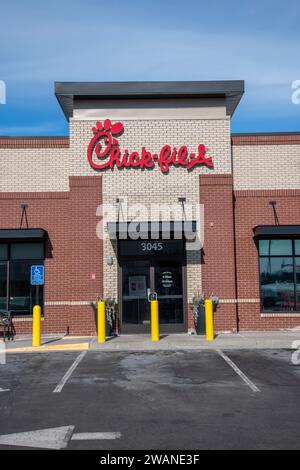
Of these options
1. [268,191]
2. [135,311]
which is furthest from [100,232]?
[268,191]

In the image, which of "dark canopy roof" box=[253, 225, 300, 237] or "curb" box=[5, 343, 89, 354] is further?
"dark canopy roof" box=[253, 225, 300, 237]

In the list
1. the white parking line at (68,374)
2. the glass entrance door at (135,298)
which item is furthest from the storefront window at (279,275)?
the white parking line at (68,374)

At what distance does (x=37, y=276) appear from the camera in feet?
54.3

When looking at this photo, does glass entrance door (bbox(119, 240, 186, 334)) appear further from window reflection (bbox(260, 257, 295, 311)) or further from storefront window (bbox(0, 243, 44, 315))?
storefront window (bbox(0, 243, 44, 315))

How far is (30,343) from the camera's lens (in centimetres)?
1516

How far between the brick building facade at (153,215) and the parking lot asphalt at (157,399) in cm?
389

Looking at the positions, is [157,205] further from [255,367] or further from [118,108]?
[255,367]

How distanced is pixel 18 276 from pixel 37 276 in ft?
4.16

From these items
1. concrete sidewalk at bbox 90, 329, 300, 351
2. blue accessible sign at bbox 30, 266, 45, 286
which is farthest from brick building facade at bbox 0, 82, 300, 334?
concrete sidewalk at bbox 90, 329, 300, 351

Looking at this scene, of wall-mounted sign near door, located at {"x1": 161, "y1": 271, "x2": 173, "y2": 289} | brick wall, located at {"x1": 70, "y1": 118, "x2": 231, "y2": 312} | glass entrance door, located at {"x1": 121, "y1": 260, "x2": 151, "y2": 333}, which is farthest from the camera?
brick wall, located at {"x1": 70, "y1": 118, "x2": 231, "y2": 312}

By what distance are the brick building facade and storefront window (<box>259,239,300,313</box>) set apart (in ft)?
0.11

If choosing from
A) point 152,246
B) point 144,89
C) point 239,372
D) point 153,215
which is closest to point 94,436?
point 239,372

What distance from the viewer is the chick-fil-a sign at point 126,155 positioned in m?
17.2

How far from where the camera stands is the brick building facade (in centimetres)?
1691
